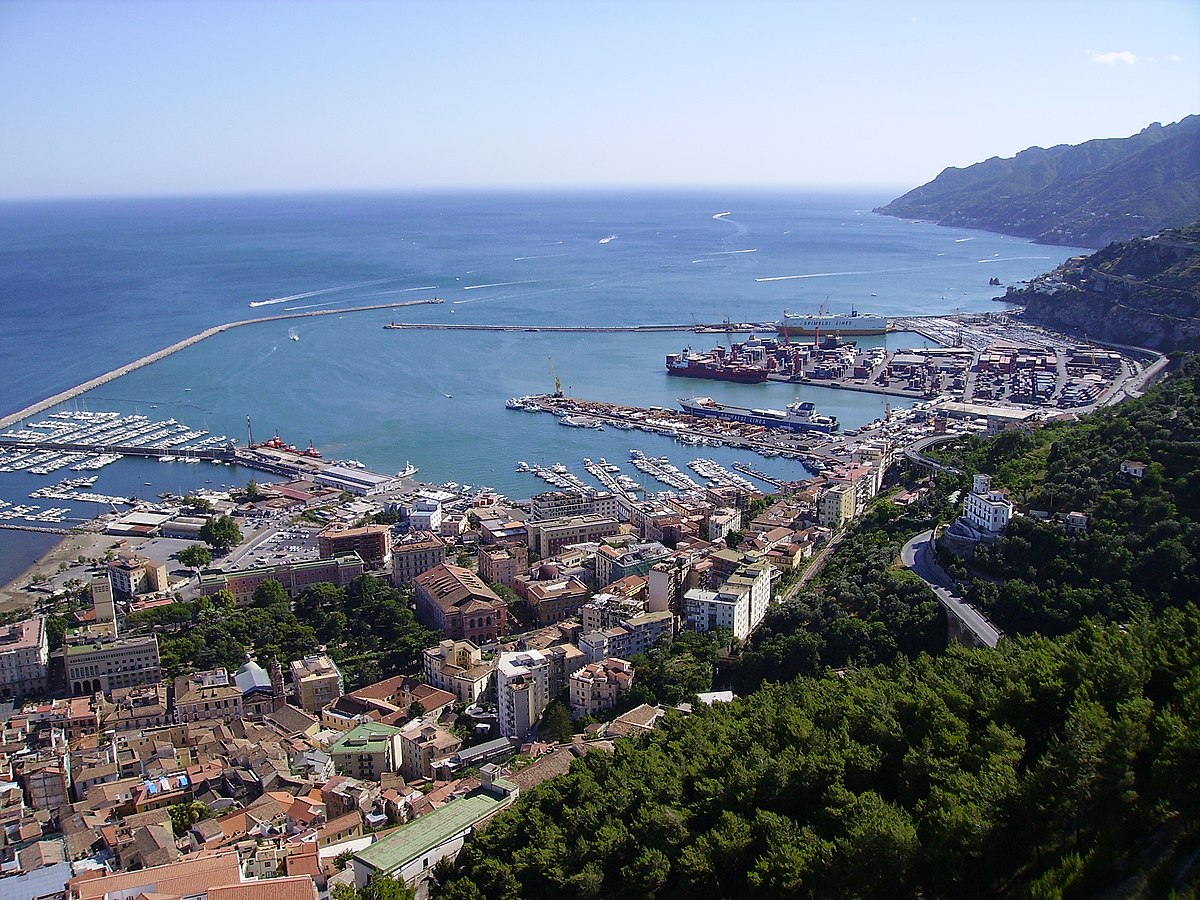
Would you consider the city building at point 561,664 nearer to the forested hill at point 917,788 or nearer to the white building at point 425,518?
the forested hill at point 917,788

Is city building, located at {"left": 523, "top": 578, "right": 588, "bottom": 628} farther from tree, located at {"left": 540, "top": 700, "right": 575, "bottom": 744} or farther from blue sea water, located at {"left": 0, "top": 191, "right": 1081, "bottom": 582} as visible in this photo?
blue sea water, located at {"left": 0, "top": 191, "right": 1081, "bottom": 582}

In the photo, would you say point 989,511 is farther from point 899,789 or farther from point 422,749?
point 422,749

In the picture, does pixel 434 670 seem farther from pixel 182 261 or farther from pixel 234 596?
pixel 182 261

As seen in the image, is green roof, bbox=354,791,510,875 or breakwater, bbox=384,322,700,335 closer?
green roof, bbox=354,791,510,875

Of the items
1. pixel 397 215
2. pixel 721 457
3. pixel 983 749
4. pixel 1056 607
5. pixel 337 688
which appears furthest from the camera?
pixel 397 215

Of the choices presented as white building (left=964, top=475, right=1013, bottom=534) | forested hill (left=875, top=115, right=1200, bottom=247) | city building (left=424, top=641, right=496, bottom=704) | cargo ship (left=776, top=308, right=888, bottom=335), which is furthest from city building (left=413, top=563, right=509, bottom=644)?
forested hill (left=875, top=115, right=1200, bottom=247)

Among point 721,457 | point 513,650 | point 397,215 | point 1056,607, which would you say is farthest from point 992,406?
point 397,215

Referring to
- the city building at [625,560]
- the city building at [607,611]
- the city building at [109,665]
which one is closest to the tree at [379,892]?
the city building at [607,611]
